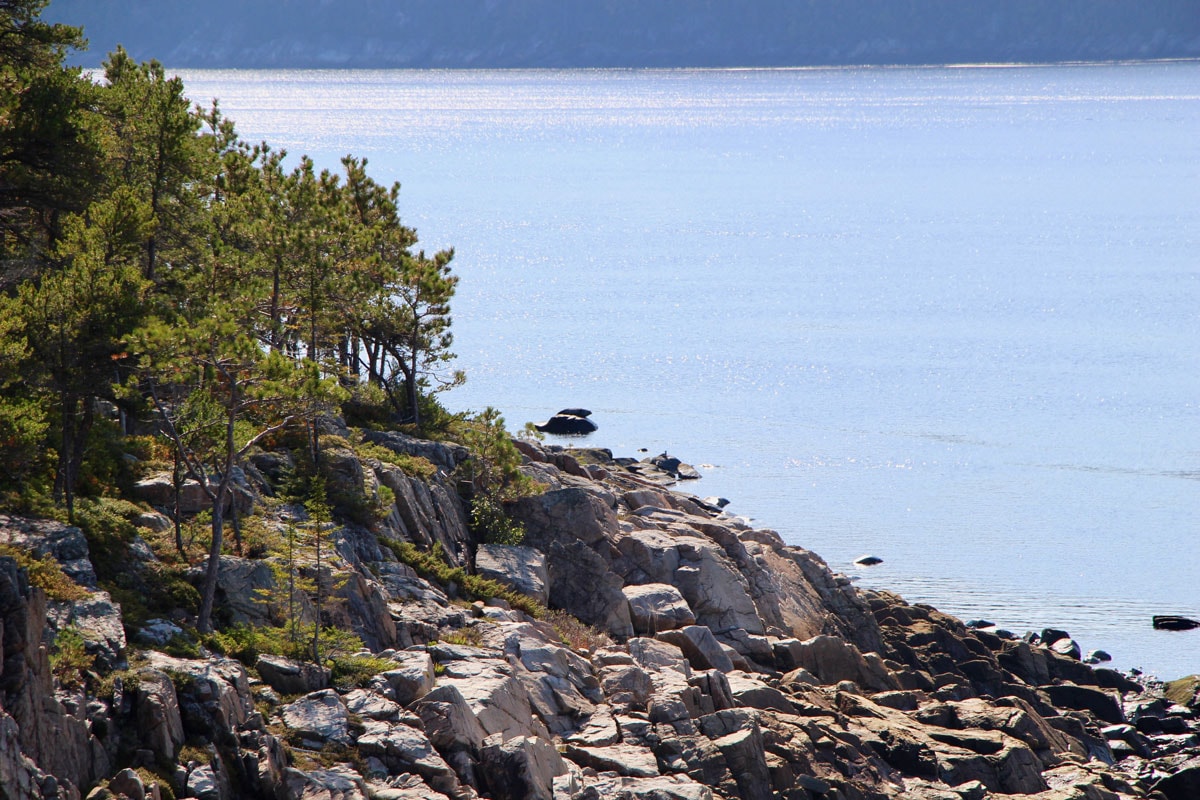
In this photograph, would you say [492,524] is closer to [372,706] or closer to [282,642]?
[282,642]

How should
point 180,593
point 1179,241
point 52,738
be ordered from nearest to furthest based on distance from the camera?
point 52,738 → point 180,593 → point 1179,241

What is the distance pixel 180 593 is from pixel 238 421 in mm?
4751

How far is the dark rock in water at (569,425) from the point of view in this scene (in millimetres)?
80625

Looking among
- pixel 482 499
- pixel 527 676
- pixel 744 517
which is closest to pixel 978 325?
pixel 744 517

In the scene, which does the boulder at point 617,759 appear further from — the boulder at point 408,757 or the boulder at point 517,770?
the boulder at point 408,757

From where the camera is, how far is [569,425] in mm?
80812

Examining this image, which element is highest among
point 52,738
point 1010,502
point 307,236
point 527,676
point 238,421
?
point 307,236

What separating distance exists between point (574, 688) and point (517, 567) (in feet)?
24.4

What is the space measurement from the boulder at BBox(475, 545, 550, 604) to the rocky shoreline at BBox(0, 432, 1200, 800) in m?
0.08

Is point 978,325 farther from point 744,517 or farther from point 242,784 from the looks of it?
point 242,784

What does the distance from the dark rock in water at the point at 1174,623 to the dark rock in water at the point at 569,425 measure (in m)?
35.5

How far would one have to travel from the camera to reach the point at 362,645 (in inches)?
1164

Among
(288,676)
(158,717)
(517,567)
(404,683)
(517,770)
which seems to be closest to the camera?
(158,717)

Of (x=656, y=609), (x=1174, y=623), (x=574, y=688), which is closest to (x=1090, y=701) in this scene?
(x=1174, y=623)
